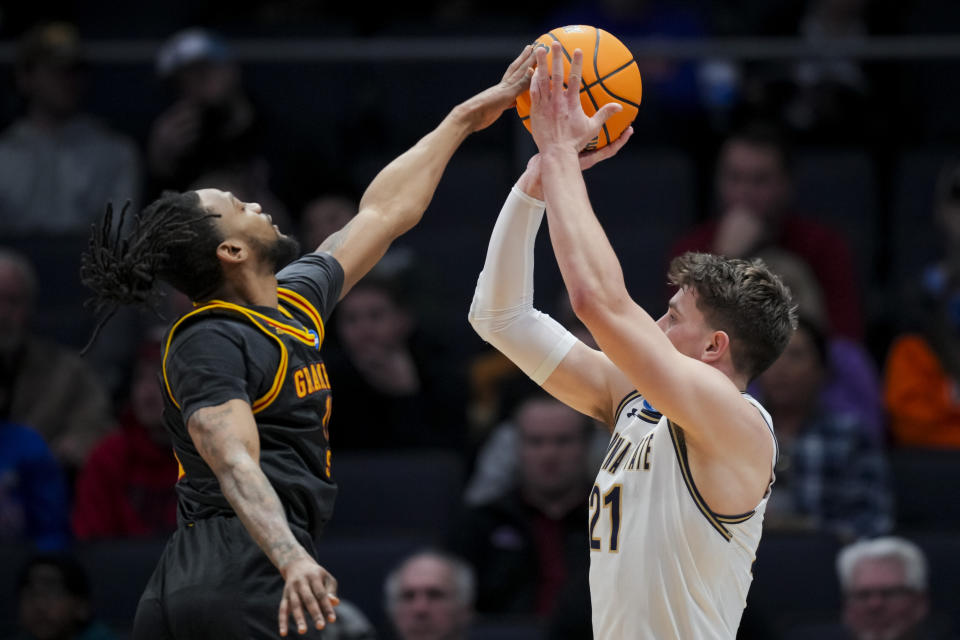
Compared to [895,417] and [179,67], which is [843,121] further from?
[179,67]

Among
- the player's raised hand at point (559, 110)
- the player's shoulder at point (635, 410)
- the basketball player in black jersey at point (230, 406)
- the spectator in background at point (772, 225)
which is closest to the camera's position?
the basketball player in black jersey at point (230, 406)

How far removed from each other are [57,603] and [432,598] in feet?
5.24

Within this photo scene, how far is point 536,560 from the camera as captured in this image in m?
6.50

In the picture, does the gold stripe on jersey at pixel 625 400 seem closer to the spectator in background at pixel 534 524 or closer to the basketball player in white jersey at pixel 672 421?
the basketball player in white jersey at pixel 672 421

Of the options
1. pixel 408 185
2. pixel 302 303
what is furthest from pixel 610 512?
pixel 408 185

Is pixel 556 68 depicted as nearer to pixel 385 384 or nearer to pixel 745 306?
pixel 745 306

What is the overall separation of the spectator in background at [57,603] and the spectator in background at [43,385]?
0.94m

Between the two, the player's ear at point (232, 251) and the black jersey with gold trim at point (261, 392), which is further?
the player's ear at point (232, 251)

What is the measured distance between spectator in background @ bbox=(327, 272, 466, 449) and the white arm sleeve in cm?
296

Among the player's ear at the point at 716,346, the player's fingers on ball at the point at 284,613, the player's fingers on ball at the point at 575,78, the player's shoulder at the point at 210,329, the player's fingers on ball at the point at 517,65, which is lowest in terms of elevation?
the player's fingers on ball at the point at 284,613

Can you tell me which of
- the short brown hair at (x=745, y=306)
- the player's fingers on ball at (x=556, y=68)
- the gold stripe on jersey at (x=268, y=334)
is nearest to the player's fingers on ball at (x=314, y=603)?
the gold stripe on jersey at (x=268, y=334)

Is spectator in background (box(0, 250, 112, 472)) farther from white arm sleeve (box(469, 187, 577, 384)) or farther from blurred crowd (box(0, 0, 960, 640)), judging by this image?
white arm sleeve (box(469, 187, 577, 384))

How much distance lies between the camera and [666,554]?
3727 mm

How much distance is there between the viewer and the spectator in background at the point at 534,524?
6488 mm
